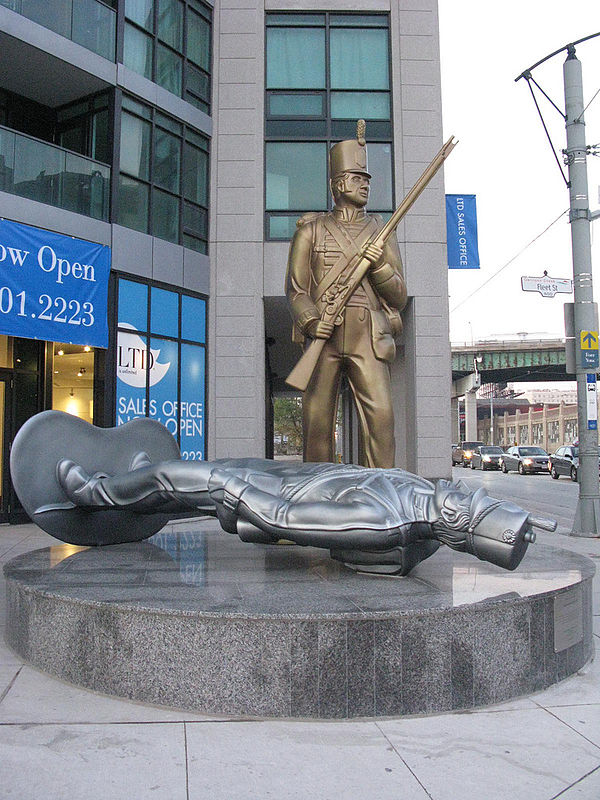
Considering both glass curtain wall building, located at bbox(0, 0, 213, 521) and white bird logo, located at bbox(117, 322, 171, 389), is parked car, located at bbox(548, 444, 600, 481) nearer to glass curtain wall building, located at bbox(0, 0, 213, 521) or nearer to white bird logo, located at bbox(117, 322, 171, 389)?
glass curtain wall building, located at bbox(0, 0, 213, 521)

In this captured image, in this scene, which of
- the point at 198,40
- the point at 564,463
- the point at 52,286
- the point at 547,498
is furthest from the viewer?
the point at 564,463

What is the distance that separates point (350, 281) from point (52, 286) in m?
7.24

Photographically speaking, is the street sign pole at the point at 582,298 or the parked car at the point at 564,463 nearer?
the street sign pole at the point at 582,298

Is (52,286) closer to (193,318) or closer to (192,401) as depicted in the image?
(193,318)

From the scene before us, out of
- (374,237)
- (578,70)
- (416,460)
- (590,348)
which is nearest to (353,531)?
(374,237)

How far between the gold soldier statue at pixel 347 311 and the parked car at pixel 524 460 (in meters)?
31.3

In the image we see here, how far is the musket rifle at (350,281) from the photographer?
683cm

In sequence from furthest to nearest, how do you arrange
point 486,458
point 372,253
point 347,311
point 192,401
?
point 486,458, point 192,401, point 347,311, point 372,253

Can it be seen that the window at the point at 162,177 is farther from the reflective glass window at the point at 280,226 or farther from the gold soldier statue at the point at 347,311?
the gold soldier statue at the point at 347,311

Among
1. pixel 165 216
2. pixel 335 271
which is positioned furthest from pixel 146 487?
pixel 165 216

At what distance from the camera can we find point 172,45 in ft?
51.4

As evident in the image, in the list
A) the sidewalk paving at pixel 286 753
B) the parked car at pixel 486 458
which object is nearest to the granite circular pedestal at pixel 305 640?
the sidewalk paving at pixel 286 753

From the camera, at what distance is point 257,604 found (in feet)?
12.7

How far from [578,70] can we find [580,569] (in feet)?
32.7
